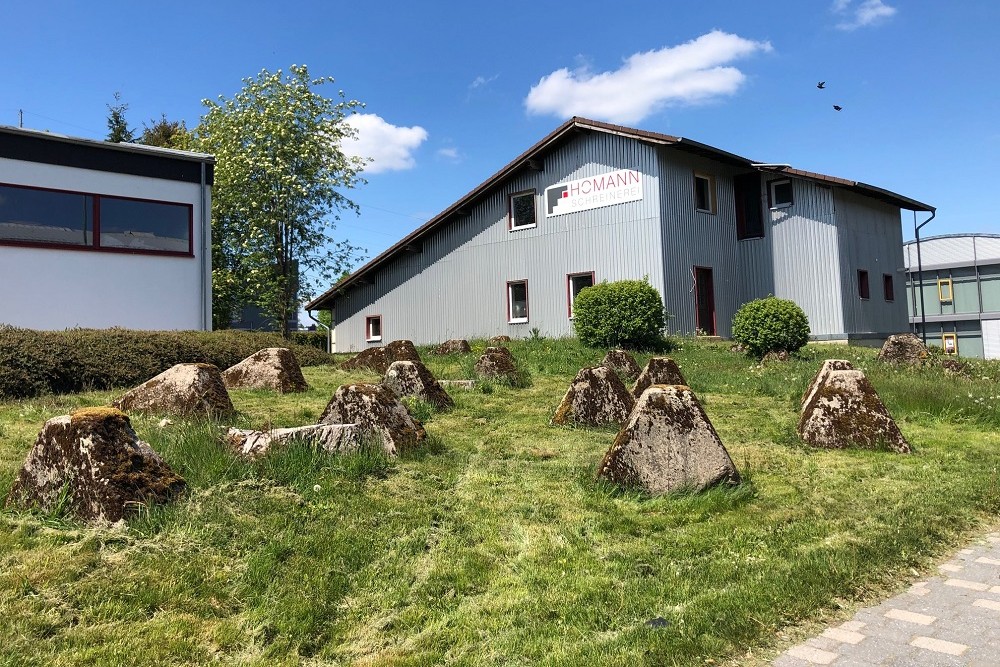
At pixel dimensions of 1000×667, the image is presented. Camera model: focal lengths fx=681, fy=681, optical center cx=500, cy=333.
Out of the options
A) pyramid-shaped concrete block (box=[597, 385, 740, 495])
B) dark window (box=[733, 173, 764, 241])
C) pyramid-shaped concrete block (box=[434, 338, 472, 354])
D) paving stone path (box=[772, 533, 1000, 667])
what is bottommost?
paving stone path (box=[772, 533, 1000, 667])

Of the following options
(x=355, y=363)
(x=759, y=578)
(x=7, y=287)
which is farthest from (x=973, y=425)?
(x=7, y=287)

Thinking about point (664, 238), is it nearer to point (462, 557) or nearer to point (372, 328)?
point (372, 328)

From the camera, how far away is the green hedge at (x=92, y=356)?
8.75m

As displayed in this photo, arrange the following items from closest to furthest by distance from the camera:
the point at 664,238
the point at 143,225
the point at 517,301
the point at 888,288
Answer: the point at 143,225
the point at 664,238
the point at 517,301
the point at 888,288

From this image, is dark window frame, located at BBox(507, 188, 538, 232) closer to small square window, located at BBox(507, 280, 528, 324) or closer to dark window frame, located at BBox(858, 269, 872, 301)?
small square window, located at BBox(507, 280, 528, 324)

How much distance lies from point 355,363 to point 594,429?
6128mm

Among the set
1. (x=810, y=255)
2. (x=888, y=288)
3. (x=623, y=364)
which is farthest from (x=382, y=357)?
(x=888, y=288)

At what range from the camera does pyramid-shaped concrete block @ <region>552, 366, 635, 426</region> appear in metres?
8.39

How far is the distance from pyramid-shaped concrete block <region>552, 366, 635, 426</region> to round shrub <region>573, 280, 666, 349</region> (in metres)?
9.74

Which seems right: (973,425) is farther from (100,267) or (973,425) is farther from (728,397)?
(100,267)

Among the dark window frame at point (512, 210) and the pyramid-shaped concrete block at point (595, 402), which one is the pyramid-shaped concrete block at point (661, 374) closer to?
the pyramid-shaped concrete block at point (595, 402)

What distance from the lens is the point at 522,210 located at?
82.2 ft

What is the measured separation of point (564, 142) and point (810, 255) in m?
9.12

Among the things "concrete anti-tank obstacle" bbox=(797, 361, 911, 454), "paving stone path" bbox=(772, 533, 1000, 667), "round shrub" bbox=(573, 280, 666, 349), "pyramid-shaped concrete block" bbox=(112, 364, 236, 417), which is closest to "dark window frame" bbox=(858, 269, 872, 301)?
"round shrub" bbox=(573, 280, 666, 349)
